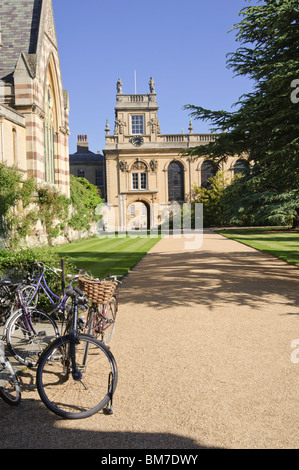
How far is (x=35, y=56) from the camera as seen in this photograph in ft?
63.5

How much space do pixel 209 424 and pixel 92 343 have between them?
1252 mm

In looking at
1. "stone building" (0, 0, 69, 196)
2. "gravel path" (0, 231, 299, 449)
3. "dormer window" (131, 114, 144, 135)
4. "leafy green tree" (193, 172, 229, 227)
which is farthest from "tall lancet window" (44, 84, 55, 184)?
"leafy green tree" (193, 172, 229, 227)

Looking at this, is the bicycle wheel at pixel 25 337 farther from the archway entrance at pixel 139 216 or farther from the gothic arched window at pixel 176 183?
the gothic arched window at pixel 176 183

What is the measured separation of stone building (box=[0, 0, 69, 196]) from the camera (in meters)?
18.5

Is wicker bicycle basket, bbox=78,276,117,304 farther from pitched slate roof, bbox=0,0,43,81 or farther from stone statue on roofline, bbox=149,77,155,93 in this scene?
stone statue on roofline, bbox=149,77,155,93

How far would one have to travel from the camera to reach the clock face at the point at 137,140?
4641cm

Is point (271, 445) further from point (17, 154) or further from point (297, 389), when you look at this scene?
point (17, 154)

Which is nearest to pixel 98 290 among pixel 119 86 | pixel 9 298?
pixel 9 298

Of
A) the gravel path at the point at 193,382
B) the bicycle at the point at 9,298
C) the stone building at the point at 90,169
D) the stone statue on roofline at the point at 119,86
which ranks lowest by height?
the gravel path at the point at 193,382

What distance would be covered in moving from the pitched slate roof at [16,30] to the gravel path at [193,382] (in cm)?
1604

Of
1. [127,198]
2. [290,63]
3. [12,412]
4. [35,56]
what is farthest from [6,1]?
[127,198]

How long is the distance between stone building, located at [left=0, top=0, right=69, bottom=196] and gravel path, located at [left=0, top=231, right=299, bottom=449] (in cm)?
1253

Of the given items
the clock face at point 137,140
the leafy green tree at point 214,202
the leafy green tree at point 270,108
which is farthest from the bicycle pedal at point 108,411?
the clock face at point 137,140

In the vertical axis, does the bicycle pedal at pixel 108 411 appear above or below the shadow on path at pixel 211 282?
below
